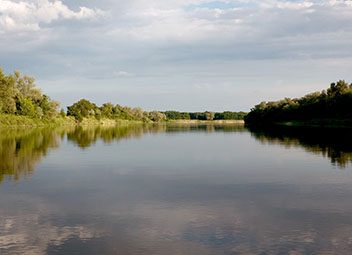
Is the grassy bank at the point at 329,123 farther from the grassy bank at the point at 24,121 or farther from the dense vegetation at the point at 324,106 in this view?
the grassy bank at the point at 24,121

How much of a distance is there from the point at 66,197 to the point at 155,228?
751 cm

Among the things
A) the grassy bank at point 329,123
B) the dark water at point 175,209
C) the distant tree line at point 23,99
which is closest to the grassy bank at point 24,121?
the distant tree line at point 23,99

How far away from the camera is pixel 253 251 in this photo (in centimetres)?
1255

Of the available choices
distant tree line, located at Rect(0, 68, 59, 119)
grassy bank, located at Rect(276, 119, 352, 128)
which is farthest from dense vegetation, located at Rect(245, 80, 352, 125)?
distant tree line, located at Rect(0, 68, 59, 119)

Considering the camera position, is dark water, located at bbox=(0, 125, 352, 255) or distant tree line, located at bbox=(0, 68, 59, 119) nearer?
dark water, located at bbox=(0, 125, 352, 255)

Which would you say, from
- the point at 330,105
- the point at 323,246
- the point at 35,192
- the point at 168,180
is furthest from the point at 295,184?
the point at 330,105

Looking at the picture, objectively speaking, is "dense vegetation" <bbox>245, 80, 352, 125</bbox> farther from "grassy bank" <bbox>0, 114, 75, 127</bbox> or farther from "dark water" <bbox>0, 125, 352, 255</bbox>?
"dark water" <bbox>0, 125, 352, 255</bbox>

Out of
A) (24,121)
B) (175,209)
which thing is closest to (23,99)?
(24,121)

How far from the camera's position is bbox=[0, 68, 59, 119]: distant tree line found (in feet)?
382

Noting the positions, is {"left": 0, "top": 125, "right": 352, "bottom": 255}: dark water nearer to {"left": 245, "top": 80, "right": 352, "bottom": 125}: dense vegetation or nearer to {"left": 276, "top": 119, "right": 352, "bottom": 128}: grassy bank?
{"left": 276, "top": 119, "right": 352, "bottom": 128}: grassy bank

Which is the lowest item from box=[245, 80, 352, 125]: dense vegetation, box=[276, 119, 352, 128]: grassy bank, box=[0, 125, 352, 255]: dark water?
box=[0, 125, 352, 255]: dark water

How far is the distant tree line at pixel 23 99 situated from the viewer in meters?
116

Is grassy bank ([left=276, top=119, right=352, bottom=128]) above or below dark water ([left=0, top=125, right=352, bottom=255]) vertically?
above

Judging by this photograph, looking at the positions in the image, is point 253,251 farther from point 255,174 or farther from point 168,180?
point 255,174
